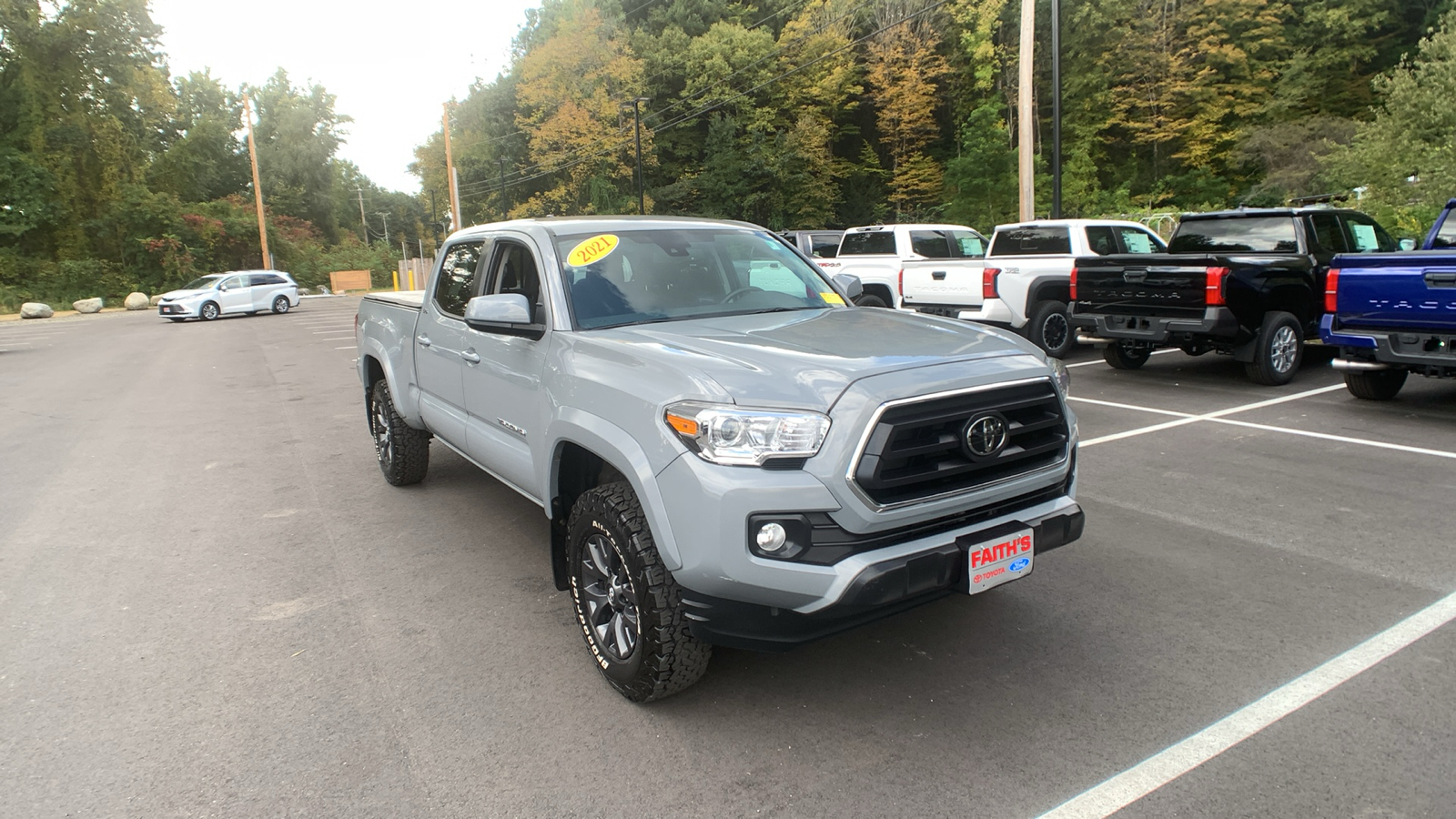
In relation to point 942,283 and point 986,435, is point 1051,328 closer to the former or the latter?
point 942,283

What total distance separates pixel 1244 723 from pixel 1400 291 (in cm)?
625

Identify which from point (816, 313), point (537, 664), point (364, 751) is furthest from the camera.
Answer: point (816, 313)

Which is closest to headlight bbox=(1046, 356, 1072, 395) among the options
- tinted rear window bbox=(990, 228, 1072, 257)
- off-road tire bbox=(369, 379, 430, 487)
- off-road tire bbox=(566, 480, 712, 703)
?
off-road tire bbox=(566, 480, 712, 703)

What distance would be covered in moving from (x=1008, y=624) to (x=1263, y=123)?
159ft

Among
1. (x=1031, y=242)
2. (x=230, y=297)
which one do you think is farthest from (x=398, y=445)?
(x=230, y=297)

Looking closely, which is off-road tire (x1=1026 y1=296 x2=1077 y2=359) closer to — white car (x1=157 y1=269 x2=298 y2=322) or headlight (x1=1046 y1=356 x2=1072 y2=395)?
headlight (x1=1046 y1=356 x2=1072 y2=395)

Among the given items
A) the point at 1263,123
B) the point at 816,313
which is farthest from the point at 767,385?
Answer: the point at 1263,123

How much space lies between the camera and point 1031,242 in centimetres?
1296

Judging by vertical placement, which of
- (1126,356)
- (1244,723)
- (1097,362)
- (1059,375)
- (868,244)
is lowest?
(1244,723)

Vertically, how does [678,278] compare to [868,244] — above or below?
below

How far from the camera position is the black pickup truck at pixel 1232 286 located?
362 inches

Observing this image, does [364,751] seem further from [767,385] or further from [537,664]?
[767,385]

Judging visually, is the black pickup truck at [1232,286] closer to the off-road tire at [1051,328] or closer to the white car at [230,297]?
the off-road tire at [1051,328]

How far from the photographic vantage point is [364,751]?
10.2 feet
